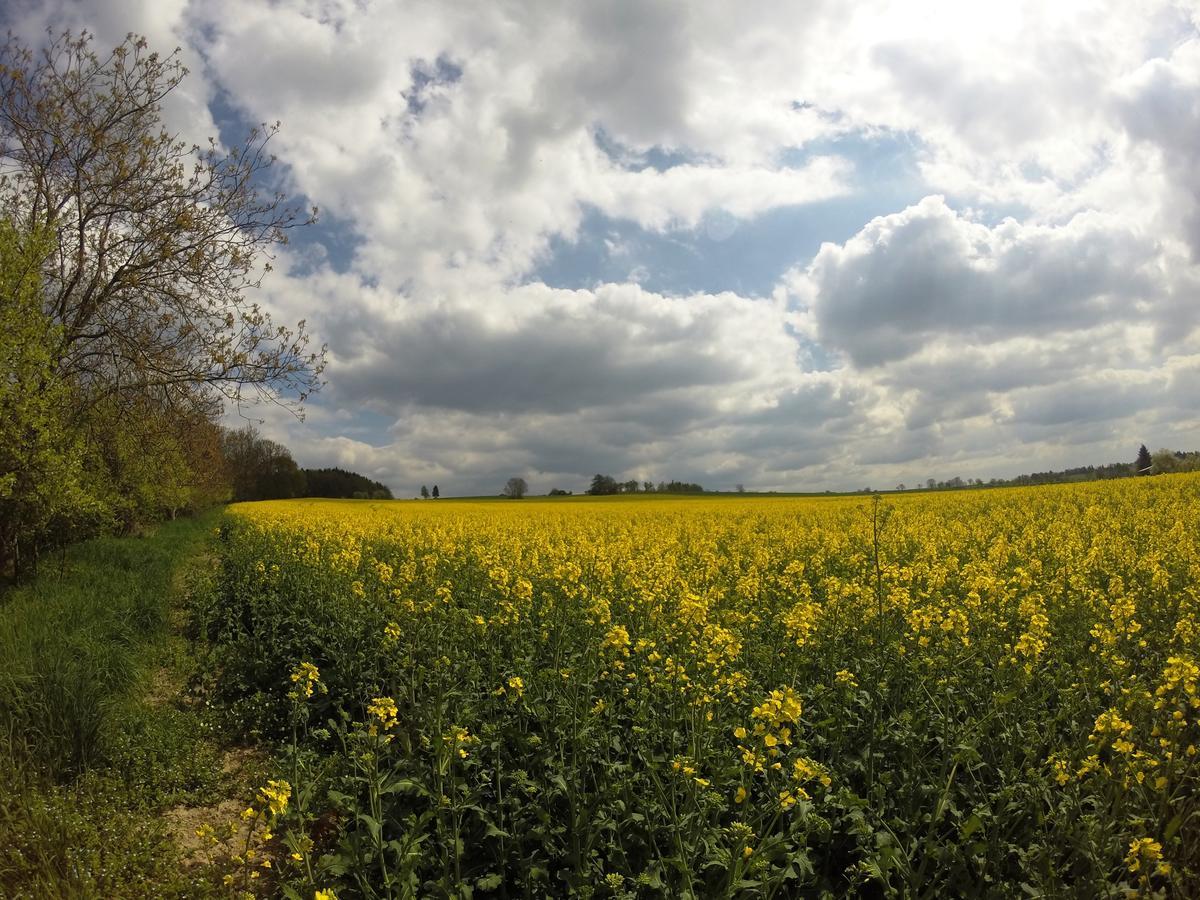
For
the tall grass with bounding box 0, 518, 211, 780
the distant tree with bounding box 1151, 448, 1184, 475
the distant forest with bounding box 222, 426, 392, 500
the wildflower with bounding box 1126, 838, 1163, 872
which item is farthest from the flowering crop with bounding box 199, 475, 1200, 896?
the distant forest with bounding box 222, 426, 392, 500

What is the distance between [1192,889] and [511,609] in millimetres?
4885

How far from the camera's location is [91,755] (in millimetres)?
5684

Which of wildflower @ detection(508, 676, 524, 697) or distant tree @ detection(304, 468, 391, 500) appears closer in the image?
wildflower @ detection(508, 676, 524, 697)

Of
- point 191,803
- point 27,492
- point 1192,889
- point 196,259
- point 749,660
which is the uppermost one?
point 196,259

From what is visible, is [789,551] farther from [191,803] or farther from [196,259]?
[196,259]

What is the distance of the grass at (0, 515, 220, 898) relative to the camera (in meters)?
4.31

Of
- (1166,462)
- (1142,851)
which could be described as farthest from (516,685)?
(1166,462)

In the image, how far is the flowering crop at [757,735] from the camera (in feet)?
11.3

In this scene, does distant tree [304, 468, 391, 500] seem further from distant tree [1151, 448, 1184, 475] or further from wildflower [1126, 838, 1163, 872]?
wildflower [1126, 838, 1163, 872]

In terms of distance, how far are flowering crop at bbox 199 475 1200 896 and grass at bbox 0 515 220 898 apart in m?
0.99

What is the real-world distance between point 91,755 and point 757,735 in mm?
5847

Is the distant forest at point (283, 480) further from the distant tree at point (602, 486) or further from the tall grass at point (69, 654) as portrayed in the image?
the tall grass at point (69, 654)

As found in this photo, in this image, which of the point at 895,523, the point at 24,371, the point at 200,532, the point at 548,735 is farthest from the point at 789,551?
the point at 200,532

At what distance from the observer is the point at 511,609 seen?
6.18m
